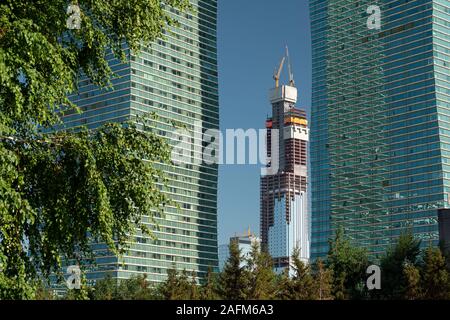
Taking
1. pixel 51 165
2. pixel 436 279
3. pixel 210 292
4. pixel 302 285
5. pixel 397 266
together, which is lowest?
pixel 210 292

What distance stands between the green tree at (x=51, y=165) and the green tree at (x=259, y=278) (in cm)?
5462

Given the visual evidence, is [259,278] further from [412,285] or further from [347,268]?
[347,268]

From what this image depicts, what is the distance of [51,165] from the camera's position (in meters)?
17.7

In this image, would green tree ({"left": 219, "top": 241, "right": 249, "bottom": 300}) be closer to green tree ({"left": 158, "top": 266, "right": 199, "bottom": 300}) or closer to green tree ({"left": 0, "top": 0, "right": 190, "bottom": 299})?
green tree ({"left": 158, "top": 266, "right": 199, "bottom": 300})

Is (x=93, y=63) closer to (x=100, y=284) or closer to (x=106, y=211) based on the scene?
(x=106, y=211)

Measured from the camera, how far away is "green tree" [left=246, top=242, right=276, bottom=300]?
243 ft

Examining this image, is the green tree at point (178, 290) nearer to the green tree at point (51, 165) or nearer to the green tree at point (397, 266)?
the green tree at point (397, 266)

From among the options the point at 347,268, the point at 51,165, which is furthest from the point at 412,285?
the point at 51,165

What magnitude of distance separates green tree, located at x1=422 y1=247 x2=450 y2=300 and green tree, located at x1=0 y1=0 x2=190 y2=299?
197 ft

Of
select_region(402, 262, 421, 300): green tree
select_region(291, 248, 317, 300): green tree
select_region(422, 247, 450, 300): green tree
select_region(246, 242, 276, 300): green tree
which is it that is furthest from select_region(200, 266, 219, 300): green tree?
select_region(422, 247, 450, 300): green tree

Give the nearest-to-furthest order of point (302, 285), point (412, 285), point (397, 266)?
point (302, 285) → point (412, 285) → point (397, 266)

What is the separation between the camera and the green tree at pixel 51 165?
16.4 metres

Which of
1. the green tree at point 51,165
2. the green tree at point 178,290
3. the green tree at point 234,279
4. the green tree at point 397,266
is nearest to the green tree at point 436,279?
the green tree at point 397,266

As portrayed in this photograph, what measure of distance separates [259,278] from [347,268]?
913 inches
